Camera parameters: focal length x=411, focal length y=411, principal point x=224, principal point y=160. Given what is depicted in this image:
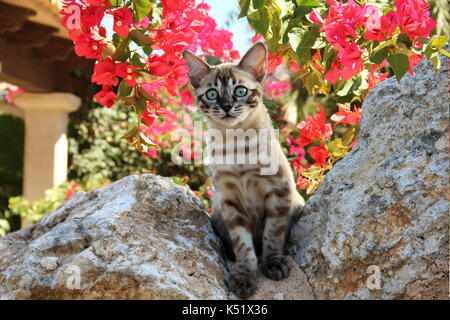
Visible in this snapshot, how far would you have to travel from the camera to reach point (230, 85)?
2275 mm

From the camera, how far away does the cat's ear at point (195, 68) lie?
94.3 inches

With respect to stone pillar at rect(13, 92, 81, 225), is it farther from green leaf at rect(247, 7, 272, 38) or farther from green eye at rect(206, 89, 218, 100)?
green leaf at rect(247, 7, 272, 38)

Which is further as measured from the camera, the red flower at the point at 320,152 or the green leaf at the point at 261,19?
the red flower at the point at 320,152

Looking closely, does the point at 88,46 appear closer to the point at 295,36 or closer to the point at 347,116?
the point at 295,36

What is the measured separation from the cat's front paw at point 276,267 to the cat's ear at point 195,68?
3.62ft

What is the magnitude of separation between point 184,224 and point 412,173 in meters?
1.12

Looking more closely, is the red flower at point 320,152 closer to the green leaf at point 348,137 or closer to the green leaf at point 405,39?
the green leaf at point 348,137

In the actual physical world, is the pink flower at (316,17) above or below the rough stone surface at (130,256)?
above

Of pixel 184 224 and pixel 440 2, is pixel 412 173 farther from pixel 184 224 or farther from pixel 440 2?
pixel 440 2

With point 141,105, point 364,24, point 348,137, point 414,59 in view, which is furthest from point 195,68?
point 414,59

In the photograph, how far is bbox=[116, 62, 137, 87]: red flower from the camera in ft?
6.68

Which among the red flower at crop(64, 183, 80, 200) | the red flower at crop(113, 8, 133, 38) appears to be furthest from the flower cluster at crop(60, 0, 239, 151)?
the red flower at crop(64, 183, 80, 200)

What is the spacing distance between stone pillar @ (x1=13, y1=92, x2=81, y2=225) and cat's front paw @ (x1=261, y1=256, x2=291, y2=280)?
17.1 ft

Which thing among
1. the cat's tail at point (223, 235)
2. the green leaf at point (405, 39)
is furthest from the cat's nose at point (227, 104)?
the green leaf at point (405, 39)
